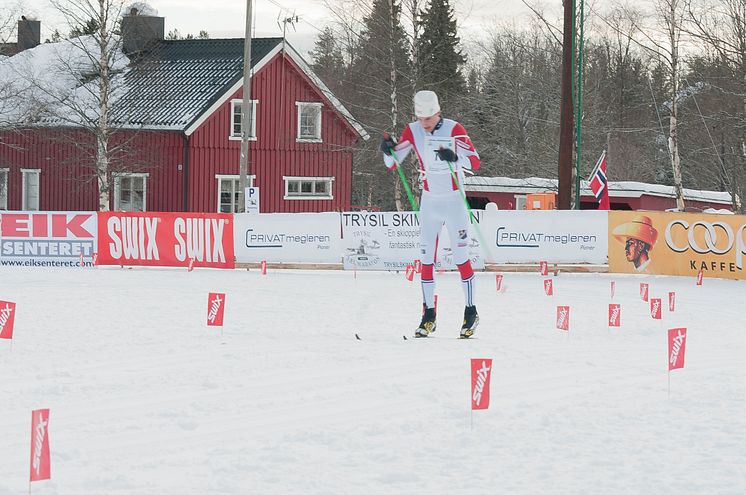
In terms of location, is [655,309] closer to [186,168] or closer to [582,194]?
[186,168]

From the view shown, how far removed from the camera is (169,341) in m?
10.2

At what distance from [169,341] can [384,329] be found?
2404 millimetres

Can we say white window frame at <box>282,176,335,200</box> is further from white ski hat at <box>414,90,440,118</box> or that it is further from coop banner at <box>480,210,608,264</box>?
white ski hat at <box>414,90,440,118</box>

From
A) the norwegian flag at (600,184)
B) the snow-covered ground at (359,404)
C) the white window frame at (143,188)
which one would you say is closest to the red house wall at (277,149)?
the white window frame at (143,188)

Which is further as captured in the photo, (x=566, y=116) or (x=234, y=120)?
(x=234, y=120)

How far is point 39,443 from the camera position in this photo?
491 centimetres

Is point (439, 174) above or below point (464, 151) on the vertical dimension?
below

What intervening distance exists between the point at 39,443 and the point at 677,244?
781 inches

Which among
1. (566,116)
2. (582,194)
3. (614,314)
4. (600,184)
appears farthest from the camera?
(582,194)

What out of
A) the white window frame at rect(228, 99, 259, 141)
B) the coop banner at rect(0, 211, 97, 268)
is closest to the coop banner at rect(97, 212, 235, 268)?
the coop banner at rect(0, 211, 97, 268)

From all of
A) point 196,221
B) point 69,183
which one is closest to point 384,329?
point 196,221

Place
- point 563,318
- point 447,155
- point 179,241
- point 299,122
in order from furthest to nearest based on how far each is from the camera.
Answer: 1. point 299,122
2. point 179,241
3. point 563,318
4. point 447,155

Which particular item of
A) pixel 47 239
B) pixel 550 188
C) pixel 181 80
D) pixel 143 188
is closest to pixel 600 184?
pixel 47 239

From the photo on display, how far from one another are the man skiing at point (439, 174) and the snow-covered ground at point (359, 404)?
819 mm
